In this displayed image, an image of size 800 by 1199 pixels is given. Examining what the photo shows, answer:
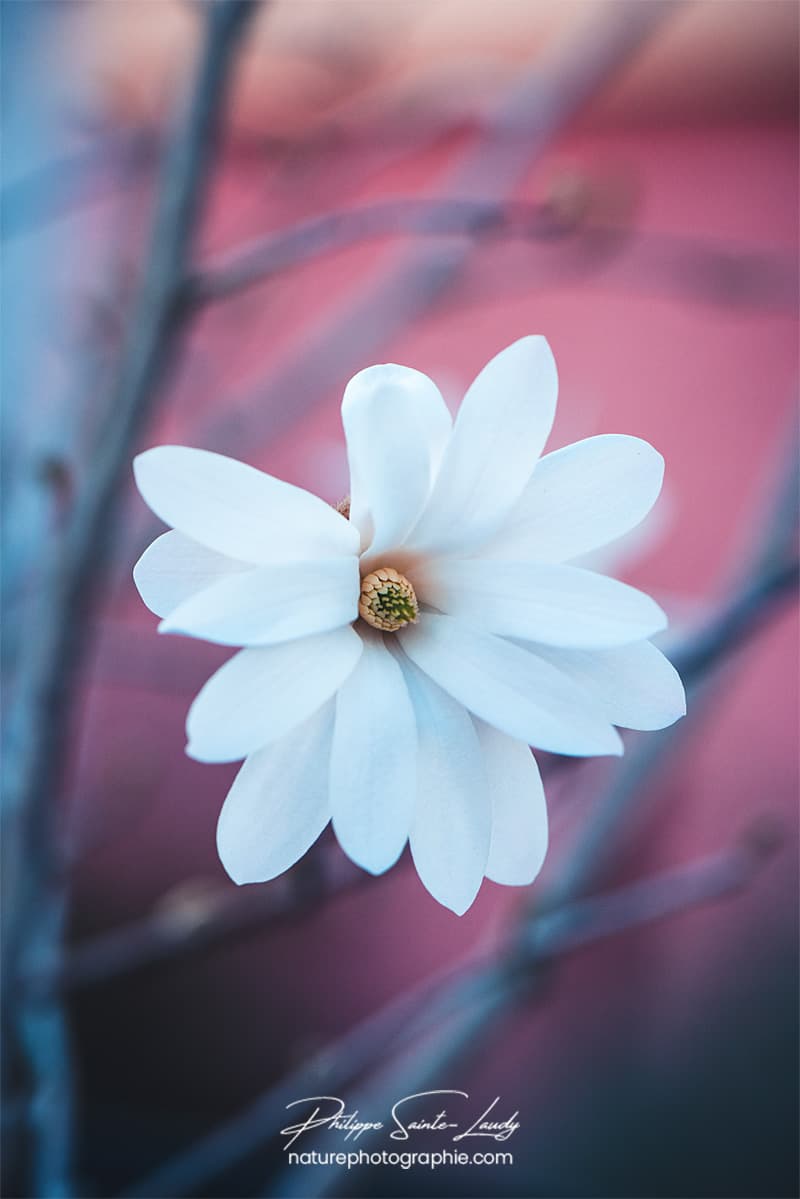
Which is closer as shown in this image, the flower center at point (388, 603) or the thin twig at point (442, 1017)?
the flower center at point (388, 603)

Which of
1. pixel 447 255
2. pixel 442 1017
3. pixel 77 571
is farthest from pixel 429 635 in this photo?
pixel 447 255

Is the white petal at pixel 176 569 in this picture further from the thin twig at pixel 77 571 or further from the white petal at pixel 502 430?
the thin twig at pixel 77 571

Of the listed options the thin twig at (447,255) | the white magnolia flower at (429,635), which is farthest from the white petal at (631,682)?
the thin twig at (447,255)

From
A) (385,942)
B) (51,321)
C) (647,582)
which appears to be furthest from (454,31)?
(385,942)

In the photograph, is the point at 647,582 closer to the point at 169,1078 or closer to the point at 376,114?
the point at 376,114

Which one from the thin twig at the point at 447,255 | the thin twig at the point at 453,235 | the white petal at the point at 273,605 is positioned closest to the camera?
the white petal at the point at 273,605

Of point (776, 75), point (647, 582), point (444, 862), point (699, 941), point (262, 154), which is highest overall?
point (776, 75)
